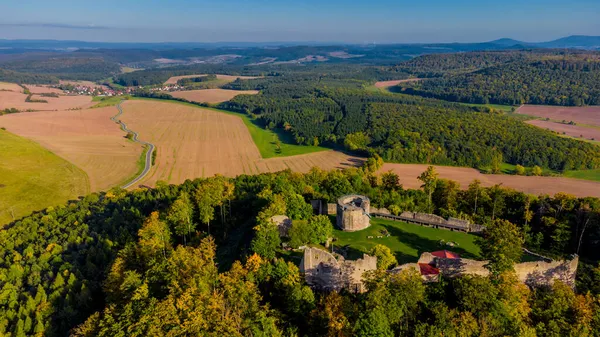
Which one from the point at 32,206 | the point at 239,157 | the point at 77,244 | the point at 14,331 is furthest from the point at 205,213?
the point at 239,157

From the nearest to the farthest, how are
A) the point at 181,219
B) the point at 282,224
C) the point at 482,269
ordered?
the point at 482,269, the point at 282,224, the point at 181,219

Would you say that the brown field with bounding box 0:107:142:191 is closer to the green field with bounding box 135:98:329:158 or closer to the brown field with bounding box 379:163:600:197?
the green field with bounding box 135:98:329:158

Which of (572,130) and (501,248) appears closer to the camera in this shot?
(501,248)

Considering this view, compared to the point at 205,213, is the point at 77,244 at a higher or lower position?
lower

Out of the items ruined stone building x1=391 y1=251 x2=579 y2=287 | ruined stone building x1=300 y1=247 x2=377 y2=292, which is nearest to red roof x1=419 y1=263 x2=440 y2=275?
ruined stone building x1=391 y1=251 x2=579 y2=287

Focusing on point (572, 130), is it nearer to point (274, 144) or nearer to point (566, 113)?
point (566, 113)

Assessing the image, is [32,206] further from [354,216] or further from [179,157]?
[354,216]

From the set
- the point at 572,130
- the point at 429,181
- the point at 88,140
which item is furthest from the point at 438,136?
the point at 88,140
